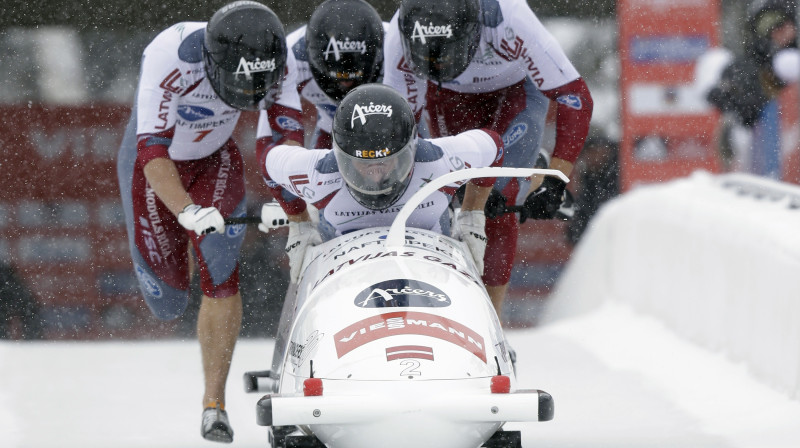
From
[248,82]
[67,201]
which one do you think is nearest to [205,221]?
[248,82]

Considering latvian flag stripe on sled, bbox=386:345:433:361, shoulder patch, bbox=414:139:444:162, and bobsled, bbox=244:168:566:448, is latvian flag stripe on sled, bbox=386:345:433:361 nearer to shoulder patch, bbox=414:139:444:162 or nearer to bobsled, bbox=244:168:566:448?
bobsled, bbox=244:168:566:448

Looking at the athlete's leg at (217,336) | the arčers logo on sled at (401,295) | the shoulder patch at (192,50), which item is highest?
the shoulder patch at (192,50)

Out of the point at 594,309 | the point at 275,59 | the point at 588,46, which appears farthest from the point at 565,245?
the point at 275,59

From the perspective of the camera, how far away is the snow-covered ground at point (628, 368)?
449 cm

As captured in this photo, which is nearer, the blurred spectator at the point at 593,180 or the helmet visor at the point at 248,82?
the helmet visor at the point at 248,82

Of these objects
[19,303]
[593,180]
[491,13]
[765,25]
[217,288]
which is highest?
[491,13]

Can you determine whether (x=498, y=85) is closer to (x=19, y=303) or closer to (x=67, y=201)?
(x=67, y=201)

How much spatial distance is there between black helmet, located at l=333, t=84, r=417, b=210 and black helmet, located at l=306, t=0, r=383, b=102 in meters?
1.07

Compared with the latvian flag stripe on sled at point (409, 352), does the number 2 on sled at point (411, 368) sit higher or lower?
lower

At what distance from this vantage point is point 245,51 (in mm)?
4312

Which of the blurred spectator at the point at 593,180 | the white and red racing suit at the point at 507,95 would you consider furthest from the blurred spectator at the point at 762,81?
the blurred spectator at the point at 593,180

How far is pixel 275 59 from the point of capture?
4.36 metres

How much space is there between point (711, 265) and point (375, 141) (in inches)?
96.8

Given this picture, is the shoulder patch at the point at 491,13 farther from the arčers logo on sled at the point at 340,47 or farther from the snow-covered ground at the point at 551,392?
the snow-covered ground at the point at 551,392
